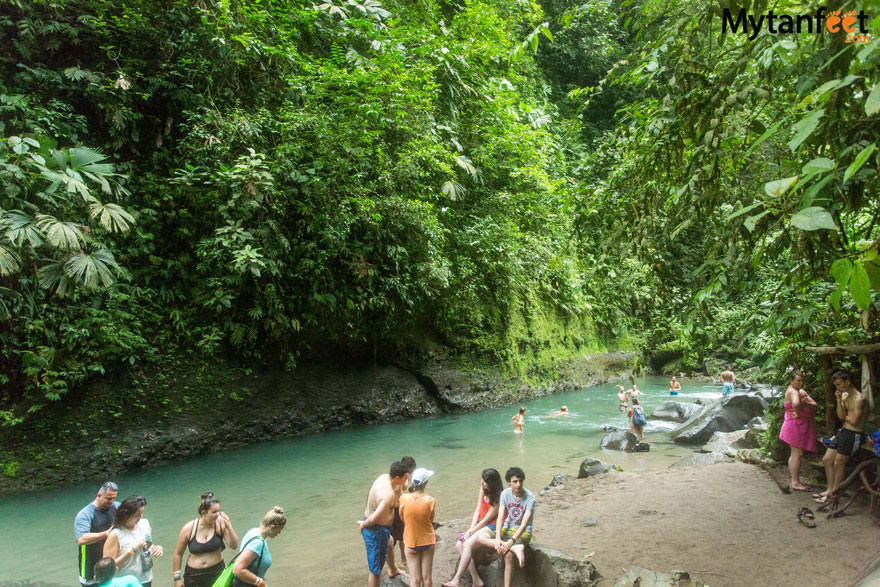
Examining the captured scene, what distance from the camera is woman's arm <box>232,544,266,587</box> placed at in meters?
3.90

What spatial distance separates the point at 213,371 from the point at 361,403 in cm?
345

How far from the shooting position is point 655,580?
3.88 m

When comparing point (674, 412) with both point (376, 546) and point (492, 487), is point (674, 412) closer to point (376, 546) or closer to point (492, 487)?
point (492, 487)

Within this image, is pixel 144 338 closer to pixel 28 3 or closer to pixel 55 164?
pixel 55 164

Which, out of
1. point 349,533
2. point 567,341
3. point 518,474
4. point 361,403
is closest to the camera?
point 518,474

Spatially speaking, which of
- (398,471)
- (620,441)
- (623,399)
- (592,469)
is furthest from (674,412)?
(398,471)

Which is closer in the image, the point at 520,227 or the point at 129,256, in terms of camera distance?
the point at 129,256

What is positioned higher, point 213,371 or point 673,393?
point 213,371

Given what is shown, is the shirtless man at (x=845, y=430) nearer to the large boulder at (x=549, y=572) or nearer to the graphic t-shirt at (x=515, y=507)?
the large boulder at (x=549, y=572)

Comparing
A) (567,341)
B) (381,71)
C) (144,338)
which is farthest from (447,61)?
(567,341)

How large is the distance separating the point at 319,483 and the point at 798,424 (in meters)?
6.68

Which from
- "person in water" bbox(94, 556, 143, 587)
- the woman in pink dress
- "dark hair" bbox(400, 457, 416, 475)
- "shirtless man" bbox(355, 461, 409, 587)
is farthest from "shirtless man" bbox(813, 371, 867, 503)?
"person in water" bbox(94, 556, 143, 587)

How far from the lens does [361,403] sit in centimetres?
1226

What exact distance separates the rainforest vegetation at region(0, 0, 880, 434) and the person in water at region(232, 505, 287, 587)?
3447 mm
